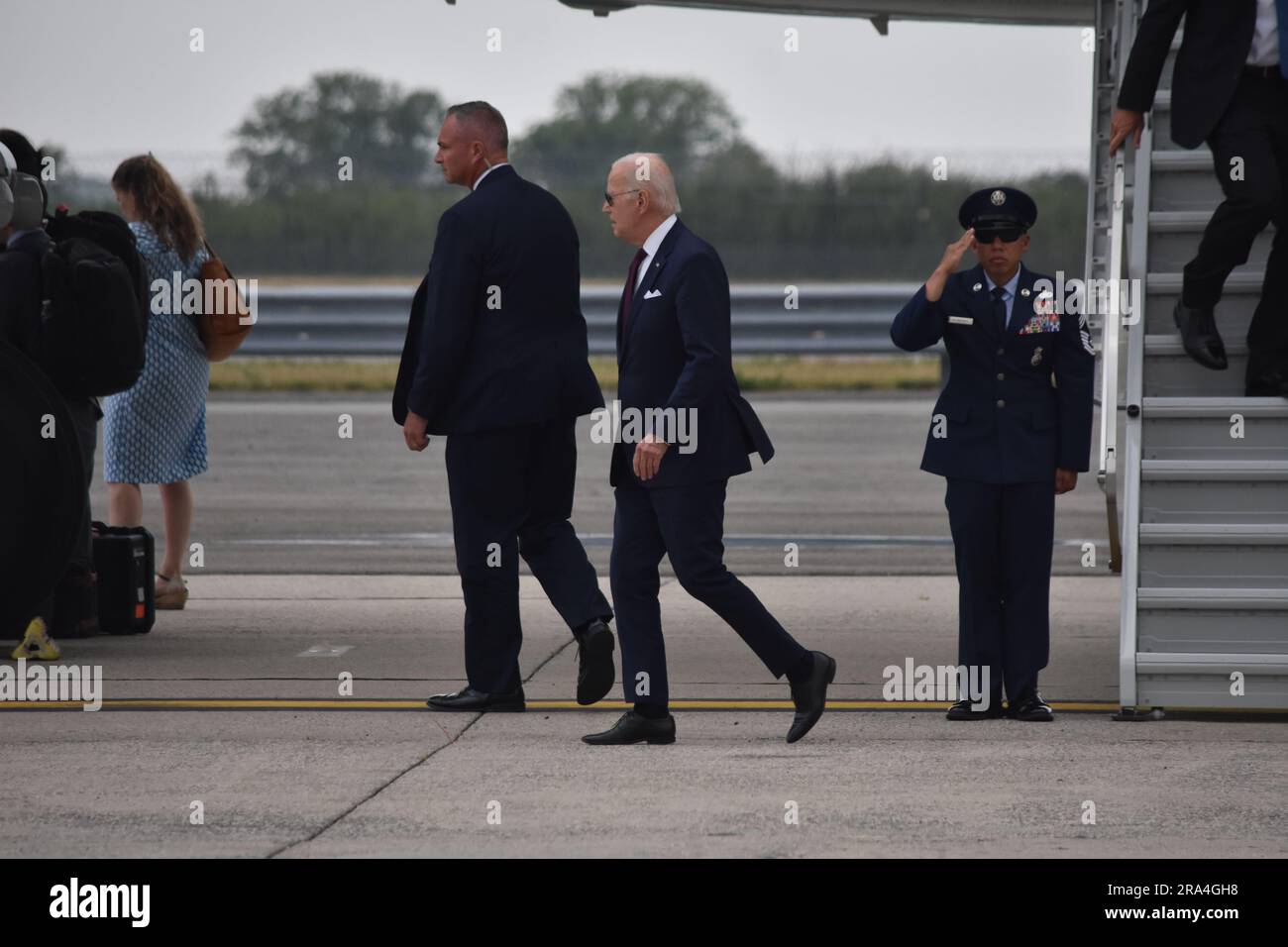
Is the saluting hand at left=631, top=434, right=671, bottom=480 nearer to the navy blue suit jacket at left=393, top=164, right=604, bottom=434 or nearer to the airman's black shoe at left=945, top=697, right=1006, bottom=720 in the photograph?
the navy blue suit jacket at left=393, top=164, right=604, bottom=434

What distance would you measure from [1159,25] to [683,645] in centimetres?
322

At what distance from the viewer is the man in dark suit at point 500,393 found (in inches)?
274

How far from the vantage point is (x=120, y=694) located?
7453 millimetres

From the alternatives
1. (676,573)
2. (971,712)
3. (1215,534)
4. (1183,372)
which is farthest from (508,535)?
(1183,372)

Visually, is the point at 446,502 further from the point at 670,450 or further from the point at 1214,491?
the point at 670,450

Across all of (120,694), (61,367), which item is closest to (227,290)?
(61,367)

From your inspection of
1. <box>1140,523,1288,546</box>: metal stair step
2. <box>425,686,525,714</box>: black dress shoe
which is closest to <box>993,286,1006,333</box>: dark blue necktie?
<box>1140,523,1288,546</box>: metal stair step

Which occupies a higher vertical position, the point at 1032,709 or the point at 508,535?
the point at 508,535

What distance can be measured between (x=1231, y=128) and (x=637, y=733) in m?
3.02

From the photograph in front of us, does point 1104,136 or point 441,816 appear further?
point 1104,136

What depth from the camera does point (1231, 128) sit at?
284 inches

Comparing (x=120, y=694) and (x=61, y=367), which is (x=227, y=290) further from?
(x=120, y=694)

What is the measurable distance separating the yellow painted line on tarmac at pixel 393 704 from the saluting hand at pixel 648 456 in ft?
3.96

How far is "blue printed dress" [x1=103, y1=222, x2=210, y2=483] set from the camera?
9172 mm
